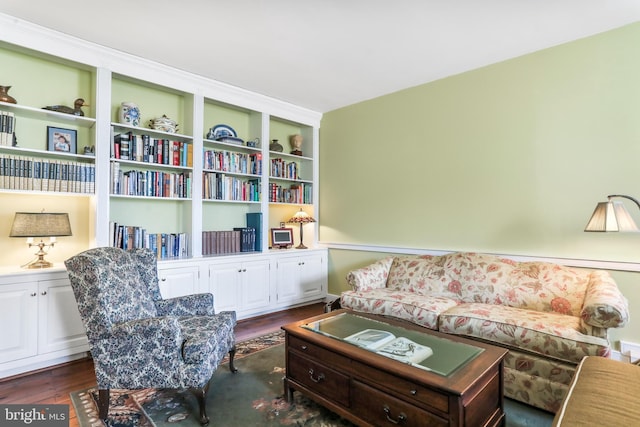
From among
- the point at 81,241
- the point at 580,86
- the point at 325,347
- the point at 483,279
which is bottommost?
the point at 325,347

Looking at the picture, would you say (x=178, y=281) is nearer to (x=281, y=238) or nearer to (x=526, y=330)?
(x=281, y=238)

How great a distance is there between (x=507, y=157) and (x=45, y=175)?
4004 mm

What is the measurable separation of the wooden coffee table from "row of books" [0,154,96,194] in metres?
2.18

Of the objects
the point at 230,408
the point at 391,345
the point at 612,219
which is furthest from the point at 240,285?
the point at 612,219

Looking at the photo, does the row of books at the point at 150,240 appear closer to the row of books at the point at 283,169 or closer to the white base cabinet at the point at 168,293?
the white base cabinet at the point at 168,293

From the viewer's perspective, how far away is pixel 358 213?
4.26 meters

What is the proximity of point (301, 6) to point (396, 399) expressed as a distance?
247 cm

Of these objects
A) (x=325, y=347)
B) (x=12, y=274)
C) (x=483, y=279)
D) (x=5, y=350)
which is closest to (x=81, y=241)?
(x=12, y=274)

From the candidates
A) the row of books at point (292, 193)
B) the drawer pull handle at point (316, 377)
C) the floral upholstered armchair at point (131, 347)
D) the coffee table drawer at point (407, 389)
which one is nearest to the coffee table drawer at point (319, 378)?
the drawer pull handle at point (316, 377)

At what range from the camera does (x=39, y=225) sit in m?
2.44

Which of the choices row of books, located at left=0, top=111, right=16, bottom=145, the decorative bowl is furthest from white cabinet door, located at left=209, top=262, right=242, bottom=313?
row of books, located at left=0, top=111, right=16, bottom=145

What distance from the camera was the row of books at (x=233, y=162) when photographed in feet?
12.0

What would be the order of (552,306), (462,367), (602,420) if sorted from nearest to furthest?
1. (602,420)
2. (462,367)
3. (552,306)

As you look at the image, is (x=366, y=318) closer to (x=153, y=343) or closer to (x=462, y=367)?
(x=462, y=367)
